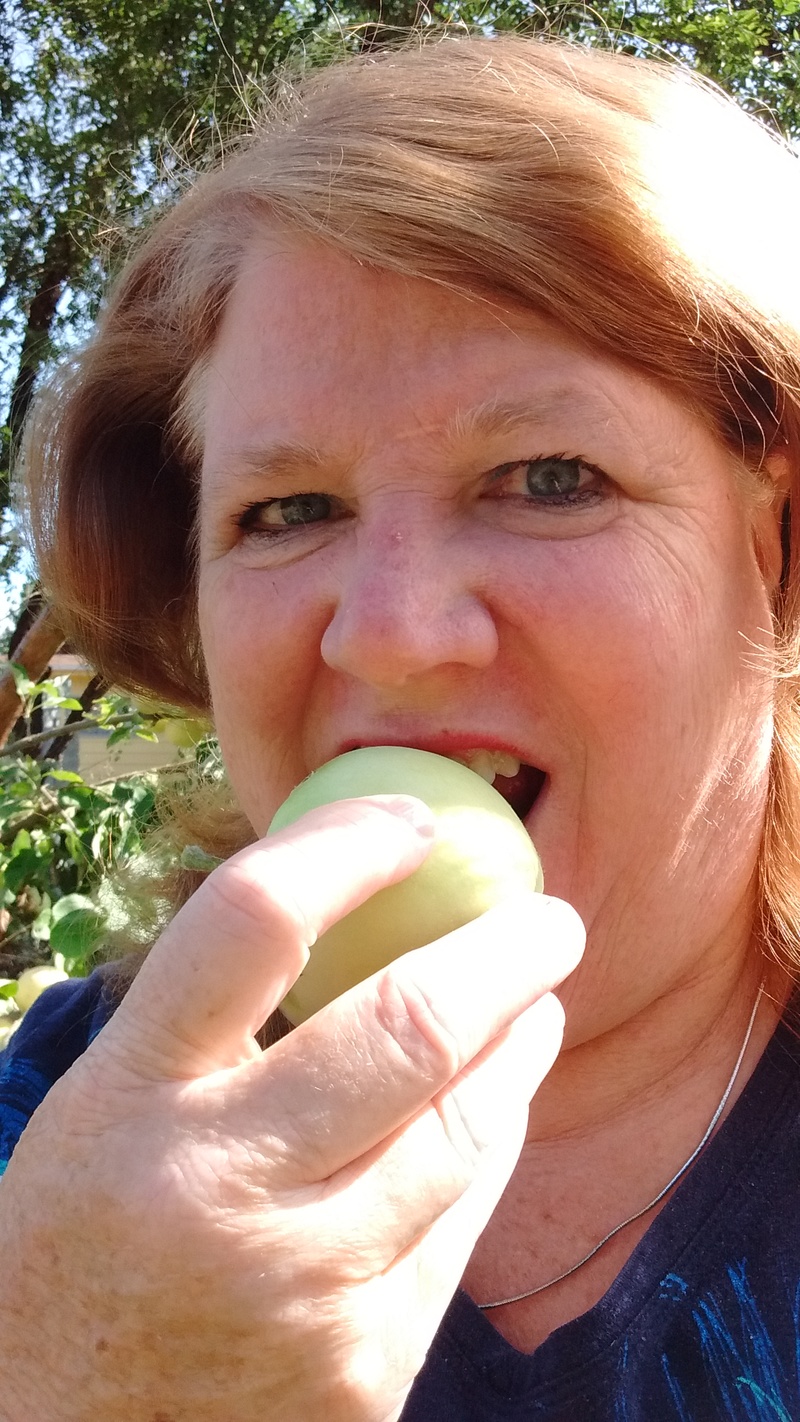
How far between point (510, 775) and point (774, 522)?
1.62ft

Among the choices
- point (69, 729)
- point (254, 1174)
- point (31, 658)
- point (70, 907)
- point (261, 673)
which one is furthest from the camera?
point (69, 729)

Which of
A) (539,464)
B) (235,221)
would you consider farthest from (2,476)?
(539,464)

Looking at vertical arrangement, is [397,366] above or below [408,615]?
above

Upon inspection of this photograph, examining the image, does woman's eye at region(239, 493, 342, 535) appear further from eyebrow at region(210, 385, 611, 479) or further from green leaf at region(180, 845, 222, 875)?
green leaf at region(180, 845, 222, 875)

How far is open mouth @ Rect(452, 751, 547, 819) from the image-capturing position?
1.35 m

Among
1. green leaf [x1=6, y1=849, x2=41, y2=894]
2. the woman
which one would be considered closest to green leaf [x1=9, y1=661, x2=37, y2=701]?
green leaf [x1=6, y1=849, x2=41, y2=894]

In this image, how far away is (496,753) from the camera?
1.35 metres

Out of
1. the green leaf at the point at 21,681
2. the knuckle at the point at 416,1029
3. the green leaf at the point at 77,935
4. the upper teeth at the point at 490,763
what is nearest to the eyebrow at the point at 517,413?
the upper teeth at the point at 490,763

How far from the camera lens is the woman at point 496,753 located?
0.85 meters

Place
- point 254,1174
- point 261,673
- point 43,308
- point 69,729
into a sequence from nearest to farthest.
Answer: point 254,1174, point 261,673, point 69,729, point 43,308

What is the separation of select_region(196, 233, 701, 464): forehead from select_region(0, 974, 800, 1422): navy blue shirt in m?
0.91

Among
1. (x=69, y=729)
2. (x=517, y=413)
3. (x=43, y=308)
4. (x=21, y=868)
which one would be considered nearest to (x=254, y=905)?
(x=517, y=413)

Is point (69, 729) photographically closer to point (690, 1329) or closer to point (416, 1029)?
point (690, 1329)

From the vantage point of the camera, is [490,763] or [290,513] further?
[290,513]
